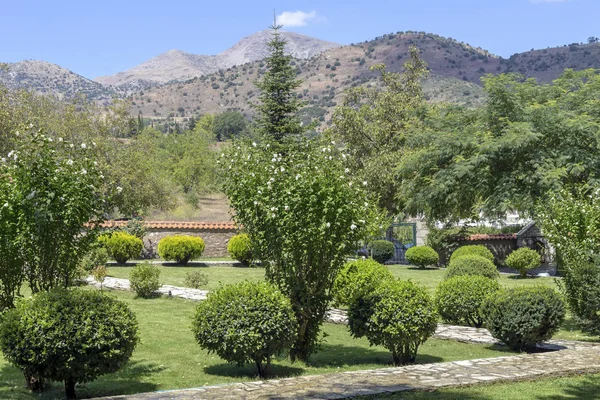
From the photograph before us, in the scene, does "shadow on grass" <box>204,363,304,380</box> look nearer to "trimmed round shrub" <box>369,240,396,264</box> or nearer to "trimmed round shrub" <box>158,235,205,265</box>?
"trimmed round shrub" <box>158,235,205,265</box>

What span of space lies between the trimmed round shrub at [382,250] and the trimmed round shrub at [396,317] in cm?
2170

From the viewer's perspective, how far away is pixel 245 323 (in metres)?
9.18

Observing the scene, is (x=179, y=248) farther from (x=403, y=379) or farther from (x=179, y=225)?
(x=403, y=379)

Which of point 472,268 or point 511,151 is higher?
point 511,151

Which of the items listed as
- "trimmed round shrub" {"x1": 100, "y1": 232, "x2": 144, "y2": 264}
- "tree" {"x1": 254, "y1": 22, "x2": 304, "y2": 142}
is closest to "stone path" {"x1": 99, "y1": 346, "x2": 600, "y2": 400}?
"trimmed round shrub" {"x1": 100, "y1": 232, "x2": 144, "y2": 264}

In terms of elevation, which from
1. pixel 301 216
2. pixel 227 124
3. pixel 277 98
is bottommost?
pixel 301 216

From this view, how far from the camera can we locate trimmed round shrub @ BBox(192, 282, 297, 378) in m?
9.16

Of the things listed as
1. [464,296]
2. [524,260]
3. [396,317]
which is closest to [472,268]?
[464,296]

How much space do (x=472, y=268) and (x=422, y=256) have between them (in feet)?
40.4

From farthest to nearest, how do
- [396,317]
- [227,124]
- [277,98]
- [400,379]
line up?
[227,124]
[277,98]
[396,317]
[400,379]

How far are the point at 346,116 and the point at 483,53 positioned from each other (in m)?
130

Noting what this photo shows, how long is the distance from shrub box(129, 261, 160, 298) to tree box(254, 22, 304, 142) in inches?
659

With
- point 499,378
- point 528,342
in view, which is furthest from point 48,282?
point 528,342

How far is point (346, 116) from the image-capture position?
36500mm
